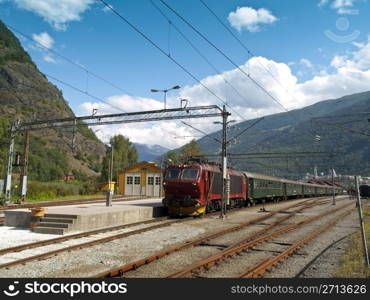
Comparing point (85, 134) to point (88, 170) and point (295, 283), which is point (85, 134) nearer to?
point (88, 170)

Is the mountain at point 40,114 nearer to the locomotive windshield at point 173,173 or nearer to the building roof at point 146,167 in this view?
the building roof at point 146,167

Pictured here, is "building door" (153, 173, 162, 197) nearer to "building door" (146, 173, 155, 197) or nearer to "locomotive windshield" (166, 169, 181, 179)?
"building door" (146, 173, 155, 197)

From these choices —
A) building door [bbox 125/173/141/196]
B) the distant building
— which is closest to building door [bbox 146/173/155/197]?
the distant building

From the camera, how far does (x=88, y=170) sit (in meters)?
135

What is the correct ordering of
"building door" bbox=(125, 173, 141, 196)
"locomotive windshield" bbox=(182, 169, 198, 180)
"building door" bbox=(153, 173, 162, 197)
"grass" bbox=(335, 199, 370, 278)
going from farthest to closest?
"building door" bbox=(125, 173, 141, 196)
"building door" bbox=(153, 173, 162, 197)
"locomotive windshield" bbox=(182, 169, 198, 180)
"grass" bbox=(335, 199, 370, 278)

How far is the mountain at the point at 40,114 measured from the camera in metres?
114

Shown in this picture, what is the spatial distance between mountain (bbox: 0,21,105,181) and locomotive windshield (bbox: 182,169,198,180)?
9044 centimetres

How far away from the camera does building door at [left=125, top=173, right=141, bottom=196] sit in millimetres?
47869

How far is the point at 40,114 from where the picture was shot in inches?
5084

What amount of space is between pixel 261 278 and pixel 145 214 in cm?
1344

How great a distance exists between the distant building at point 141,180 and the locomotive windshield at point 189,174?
80.9 feet

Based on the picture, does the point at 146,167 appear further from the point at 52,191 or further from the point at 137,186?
the point at 52,191

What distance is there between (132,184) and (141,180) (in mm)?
1602

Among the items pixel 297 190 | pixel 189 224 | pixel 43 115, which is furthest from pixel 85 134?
pixel 189 224
